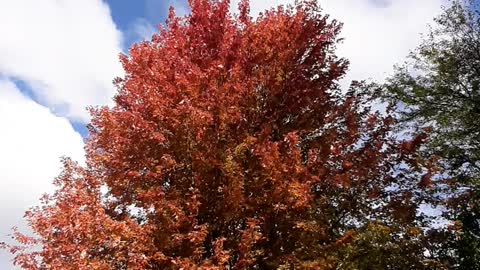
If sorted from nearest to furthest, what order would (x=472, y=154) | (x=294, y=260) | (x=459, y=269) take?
(x=294, y=260) < (x=459, y=269) < (x=472, y=154)

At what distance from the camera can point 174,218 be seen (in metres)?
12.3

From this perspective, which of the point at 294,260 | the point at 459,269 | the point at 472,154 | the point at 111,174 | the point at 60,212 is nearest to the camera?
the point at 294,260

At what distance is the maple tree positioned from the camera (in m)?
12.1

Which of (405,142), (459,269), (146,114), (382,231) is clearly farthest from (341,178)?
(459,269)

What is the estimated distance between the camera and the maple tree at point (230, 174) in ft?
39.7

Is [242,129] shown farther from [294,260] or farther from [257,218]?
[294,260]

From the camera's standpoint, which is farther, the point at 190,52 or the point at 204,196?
the point at 190,52

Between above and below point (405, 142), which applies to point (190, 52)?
above

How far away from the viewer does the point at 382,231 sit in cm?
1212

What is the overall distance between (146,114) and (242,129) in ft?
8.61

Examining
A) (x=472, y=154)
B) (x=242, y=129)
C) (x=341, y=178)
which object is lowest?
(x=341, y=178)

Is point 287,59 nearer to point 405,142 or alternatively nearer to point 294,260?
point 405,142

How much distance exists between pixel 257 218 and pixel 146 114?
4081mm

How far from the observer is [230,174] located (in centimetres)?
1234
